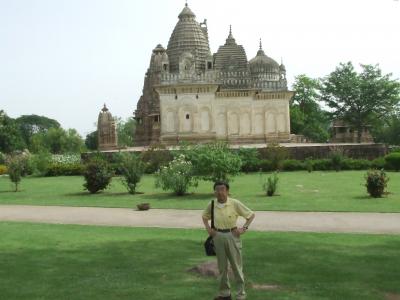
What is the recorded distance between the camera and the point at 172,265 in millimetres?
9672

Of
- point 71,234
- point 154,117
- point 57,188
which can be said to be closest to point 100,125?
point 154,117

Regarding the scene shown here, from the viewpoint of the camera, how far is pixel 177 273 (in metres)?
9.02

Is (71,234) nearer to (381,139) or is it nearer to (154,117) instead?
(154,117)

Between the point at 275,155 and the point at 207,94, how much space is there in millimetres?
11209

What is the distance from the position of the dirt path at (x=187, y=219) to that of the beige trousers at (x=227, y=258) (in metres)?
6.61

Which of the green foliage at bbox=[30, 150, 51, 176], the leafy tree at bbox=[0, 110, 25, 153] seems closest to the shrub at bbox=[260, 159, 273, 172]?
the green foliage at bbox=[30, 150, 51, 176]

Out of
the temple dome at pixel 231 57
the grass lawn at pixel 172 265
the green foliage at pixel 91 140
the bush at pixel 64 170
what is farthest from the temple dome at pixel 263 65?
the green foliage at pixel 91 140

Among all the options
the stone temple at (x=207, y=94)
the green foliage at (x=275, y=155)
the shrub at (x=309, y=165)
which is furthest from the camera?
the stone temple at (x=207, y=94)

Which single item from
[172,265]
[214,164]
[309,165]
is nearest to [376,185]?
[214,164]

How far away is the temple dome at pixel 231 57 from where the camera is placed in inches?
1909

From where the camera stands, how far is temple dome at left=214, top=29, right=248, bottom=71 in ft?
159

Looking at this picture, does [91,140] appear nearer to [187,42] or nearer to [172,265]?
[187,42]

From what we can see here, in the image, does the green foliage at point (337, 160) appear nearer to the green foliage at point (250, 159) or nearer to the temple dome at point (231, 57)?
the green foliage at point (250, 159)

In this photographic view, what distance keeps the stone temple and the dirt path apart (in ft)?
83.9
